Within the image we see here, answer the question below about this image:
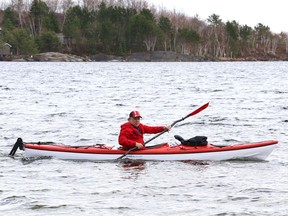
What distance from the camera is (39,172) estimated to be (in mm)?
14312

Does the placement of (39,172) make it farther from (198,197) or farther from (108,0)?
(108,0)

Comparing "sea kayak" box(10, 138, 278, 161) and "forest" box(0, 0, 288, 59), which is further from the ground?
"forest" box(0, 0, 288, 59)

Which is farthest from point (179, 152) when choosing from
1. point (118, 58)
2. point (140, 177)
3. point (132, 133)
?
point (118, 58)

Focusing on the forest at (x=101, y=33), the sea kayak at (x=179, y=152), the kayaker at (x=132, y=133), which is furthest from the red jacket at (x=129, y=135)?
the forest at (x=101, y=33)

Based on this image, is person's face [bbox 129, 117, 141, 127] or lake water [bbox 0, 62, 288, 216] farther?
person's face [bbox 129, 117, 141, 127]

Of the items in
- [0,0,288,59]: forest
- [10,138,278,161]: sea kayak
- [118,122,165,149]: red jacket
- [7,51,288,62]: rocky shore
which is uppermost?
[0,0,288,59]: forest

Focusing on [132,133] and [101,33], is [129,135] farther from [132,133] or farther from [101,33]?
[101,33]

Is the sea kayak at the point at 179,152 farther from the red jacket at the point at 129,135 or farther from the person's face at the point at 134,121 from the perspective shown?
the person's face at the point at 134,121

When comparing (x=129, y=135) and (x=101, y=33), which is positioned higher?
(x=101, y=33)

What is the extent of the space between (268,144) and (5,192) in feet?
21.7

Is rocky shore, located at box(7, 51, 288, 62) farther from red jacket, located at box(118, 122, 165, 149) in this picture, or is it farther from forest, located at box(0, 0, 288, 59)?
red jacket, located at box(118, 122, 165, 149)


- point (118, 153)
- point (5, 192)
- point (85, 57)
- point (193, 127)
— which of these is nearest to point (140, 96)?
point (193, 127)

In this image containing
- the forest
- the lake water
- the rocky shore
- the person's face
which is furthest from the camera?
the forest

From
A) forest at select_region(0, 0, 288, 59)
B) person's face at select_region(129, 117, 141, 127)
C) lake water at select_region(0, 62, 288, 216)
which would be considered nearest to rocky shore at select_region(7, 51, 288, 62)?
forest at select_region(0, 0, 288, 59)
